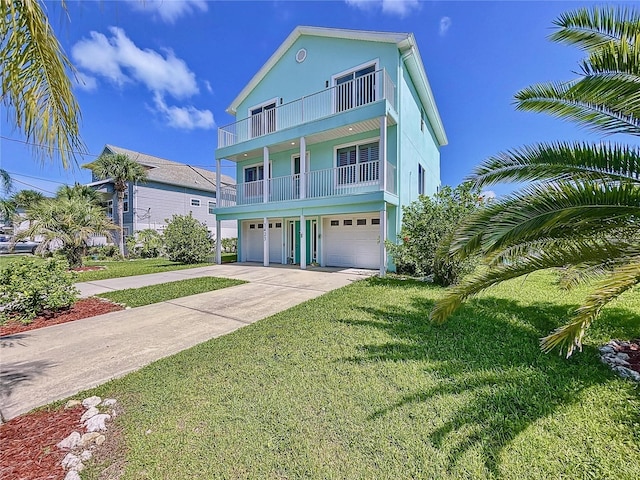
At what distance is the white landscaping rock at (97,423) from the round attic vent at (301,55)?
1579cm

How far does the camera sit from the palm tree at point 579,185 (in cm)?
326

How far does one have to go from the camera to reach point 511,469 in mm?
2041

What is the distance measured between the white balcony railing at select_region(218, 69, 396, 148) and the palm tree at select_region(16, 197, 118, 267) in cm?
749

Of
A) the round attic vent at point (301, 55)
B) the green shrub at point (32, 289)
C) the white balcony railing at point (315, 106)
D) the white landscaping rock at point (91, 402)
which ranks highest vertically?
the round attic vent at point (301, 55)

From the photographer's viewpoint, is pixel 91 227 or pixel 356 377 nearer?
pixel 356 377

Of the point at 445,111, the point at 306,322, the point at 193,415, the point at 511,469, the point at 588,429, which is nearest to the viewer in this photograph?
the point at 511,469

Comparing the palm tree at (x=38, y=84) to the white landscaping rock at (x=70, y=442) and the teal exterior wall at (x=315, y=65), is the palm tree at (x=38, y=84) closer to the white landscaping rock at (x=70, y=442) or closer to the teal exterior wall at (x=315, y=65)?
the white landscaping rock at (x=70, y=442)

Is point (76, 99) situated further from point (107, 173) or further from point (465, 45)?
point (107, 173)

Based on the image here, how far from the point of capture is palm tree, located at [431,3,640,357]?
326 cm

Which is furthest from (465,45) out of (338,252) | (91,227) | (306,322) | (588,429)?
(91,227)

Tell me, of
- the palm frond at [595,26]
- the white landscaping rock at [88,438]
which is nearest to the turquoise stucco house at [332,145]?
the palm frond at [595,26]

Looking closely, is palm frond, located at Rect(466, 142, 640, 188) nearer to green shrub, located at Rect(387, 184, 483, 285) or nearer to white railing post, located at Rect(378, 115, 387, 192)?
green shrub, located at Rect(387, 184, 483, 285)

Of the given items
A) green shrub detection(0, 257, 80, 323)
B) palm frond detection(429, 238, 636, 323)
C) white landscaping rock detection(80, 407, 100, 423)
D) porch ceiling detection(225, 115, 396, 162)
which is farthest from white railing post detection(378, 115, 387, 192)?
white landscaping rock detection(80, 407, 100, 423)

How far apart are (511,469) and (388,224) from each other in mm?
10729
